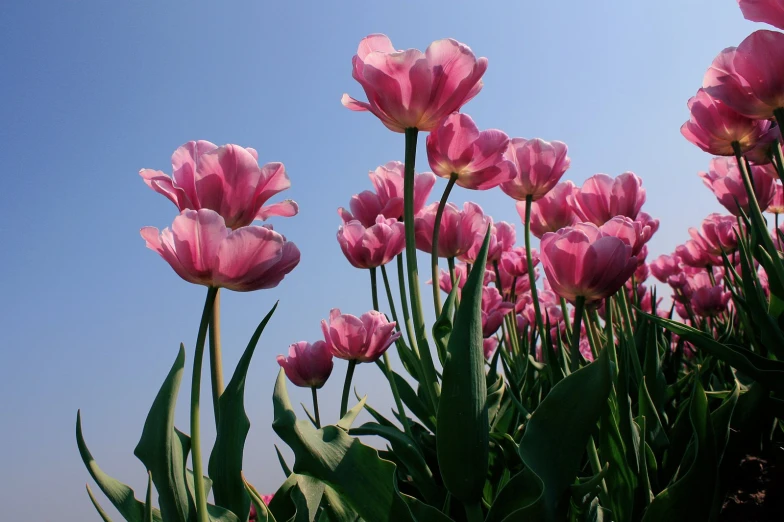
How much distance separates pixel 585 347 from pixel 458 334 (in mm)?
3782

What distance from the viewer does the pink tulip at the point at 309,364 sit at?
203cm

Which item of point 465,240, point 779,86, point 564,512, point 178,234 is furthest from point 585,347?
point 178,234

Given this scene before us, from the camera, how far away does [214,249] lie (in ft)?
3.51

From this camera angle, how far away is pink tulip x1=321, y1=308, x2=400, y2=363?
72.7 inches

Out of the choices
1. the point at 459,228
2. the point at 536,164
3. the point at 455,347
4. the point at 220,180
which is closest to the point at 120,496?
the point at 220,180

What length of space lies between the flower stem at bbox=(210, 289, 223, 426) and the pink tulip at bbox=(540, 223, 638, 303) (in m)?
0.73

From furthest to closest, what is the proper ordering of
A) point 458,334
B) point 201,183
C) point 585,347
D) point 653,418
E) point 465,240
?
point 585,347 → point 465,240 → point 653,418 → point 201,183 → point 458,334

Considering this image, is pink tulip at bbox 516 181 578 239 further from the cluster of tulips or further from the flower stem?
the flower stem

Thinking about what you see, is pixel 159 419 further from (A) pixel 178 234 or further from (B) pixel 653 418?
(B) pixel 653 418

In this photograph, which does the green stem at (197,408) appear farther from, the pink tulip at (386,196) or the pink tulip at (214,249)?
the pink tulip at (386,196)

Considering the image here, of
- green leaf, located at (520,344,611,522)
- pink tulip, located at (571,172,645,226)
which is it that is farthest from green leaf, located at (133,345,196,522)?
pink tulip, located at (571,172,645,226)

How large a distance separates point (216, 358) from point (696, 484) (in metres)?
0.92

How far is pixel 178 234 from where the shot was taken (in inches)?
42.0

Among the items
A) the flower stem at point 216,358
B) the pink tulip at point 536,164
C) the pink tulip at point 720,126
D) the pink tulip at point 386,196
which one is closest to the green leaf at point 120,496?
the flower stem at point 216,358
